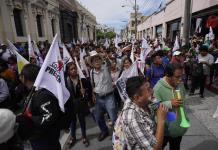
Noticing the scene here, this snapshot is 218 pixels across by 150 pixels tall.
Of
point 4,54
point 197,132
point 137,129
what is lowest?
point 197,132

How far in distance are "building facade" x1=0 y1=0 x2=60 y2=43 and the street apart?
497 inches

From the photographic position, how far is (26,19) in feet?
61.0

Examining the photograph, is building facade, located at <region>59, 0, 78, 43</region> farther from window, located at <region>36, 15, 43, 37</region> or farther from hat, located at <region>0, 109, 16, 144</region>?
hat, located at <region>0, 109, 16, 144</region>

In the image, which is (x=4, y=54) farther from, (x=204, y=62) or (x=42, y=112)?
(x=42, y=112)

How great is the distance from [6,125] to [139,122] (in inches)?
39.8

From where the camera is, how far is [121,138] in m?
1.95

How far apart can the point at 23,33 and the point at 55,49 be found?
17255 mm

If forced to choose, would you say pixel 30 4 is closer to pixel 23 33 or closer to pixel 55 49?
pixel 23 33

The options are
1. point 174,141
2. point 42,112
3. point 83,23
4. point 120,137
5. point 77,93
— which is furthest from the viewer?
point 83,23

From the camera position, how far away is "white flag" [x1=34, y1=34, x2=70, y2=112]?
92.0 inches

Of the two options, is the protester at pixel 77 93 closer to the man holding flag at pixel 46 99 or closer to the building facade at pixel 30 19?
the man holding flag at pixel 46 99

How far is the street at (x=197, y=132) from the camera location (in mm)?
4007

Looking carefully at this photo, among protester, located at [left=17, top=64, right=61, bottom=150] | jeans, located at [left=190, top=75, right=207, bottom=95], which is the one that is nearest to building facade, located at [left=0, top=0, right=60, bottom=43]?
jeans, located at [left=190, top=75, right=207, bottom=95]

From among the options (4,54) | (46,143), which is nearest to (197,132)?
(46,143)
